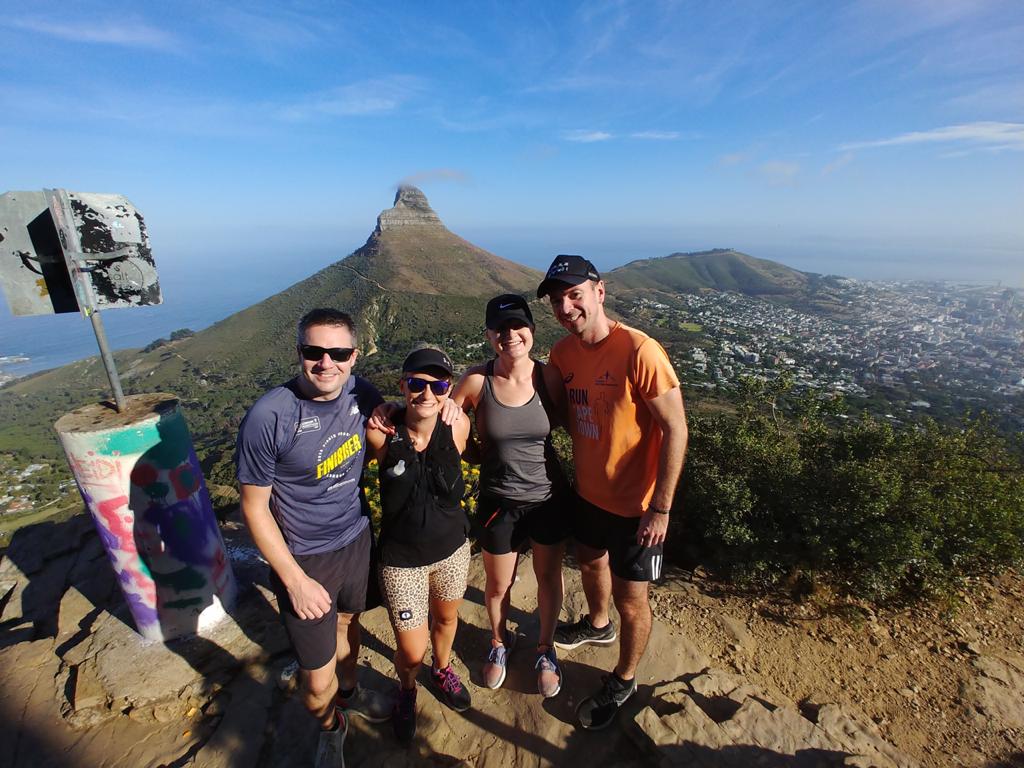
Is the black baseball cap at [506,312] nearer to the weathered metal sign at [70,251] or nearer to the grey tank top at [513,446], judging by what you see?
the grey tank top at [513,446]

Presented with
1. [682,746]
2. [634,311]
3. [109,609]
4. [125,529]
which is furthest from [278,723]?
[634,311]

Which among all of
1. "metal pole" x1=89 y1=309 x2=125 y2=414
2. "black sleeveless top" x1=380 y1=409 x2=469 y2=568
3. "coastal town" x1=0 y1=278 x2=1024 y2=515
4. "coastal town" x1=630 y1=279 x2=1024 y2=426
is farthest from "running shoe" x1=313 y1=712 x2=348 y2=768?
"coastal town" x1=630 y1=279 x2=1024 y2=426

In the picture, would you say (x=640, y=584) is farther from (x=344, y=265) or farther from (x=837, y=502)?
(x=344, y=265)

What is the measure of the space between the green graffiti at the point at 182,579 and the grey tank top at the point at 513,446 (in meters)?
2.61

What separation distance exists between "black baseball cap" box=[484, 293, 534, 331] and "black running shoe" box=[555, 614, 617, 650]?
2.79 metres

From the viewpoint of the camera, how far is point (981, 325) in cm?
7619

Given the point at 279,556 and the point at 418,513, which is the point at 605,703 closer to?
the point at 418,513

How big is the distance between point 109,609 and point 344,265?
103 metres

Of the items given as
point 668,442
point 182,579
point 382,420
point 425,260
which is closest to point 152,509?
point 182,579

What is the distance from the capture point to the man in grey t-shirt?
249 cm

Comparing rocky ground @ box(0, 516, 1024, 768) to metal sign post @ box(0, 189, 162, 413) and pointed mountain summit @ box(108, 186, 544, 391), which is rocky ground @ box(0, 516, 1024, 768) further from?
pointed mountain summit @ box(108, 186, 544, 391)

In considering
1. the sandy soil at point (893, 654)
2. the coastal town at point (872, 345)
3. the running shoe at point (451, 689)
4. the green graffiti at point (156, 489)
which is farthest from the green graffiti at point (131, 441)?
the coastal town at point (872, 345)

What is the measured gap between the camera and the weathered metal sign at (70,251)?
121 inches

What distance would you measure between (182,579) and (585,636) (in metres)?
3.43
